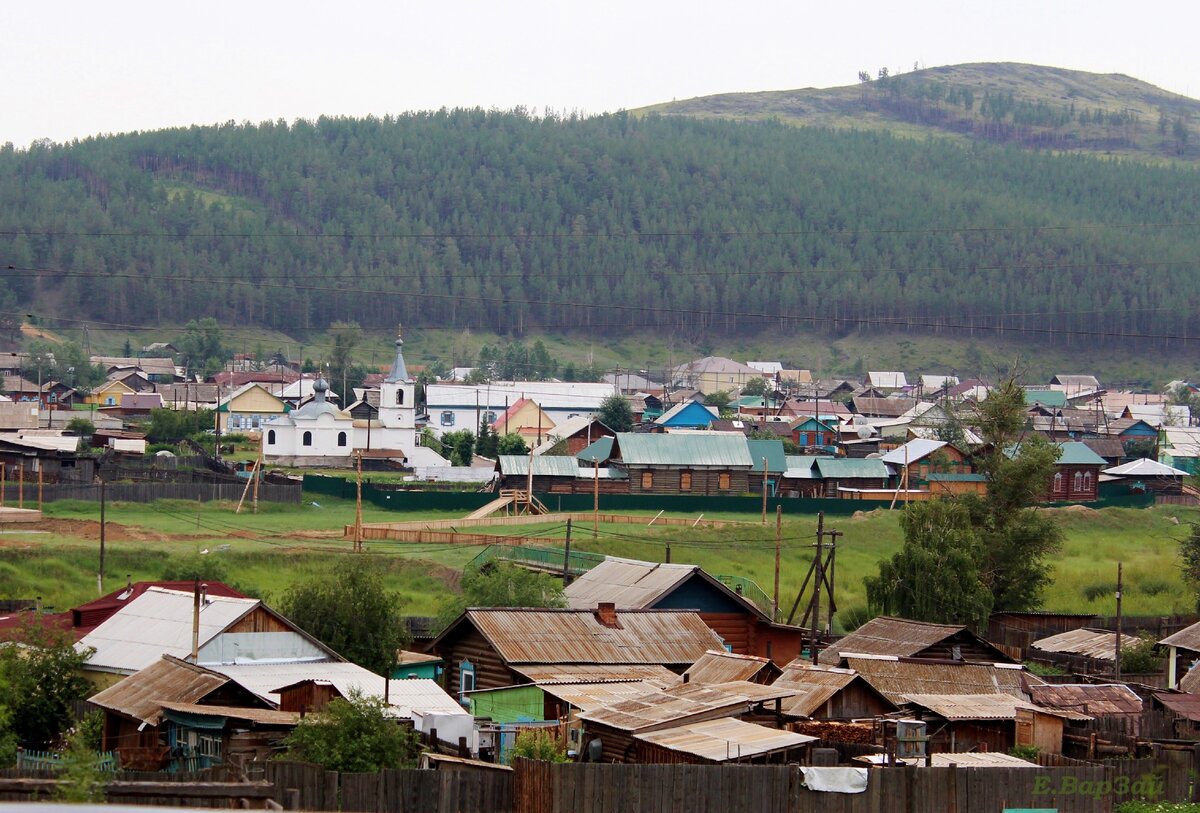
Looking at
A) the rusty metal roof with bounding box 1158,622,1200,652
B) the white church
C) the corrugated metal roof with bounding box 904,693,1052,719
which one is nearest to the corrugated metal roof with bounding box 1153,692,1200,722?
the corrugated metal roof with bounding box 904,693,1052,719

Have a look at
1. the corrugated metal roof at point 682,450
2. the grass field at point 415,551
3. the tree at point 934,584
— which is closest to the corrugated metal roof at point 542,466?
the corrugated metal roof at point 682,450

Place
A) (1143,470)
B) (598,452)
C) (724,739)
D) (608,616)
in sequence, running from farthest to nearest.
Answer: (1143,470) < (598,452) < (608,616) < (724,739)

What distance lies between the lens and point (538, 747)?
23312mm

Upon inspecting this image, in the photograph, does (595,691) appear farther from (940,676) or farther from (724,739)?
(940,676)

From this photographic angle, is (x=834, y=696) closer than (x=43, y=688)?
No

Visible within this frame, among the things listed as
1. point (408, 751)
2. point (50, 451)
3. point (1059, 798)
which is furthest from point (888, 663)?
point (50, 451)

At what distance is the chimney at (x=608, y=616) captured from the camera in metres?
33.0

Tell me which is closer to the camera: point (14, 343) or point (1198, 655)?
point (1198, 655)

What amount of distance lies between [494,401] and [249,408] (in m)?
19.4

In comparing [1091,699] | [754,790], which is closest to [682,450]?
[1091,699]

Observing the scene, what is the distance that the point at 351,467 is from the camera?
3457 inches

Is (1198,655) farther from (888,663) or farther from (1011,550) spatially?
(1011,550)

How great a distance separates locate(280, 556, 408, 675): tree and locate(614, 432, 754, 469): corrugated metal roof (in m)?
42.5

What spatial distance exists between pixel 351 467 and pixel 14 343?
302 ft
